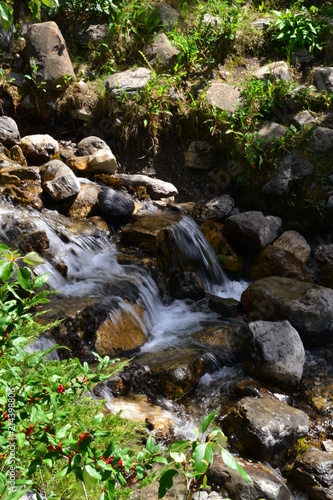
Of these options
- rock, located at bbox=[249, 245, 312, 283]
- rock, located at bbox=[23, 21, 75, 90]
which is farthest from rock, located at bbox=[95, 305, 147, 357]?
rock, located at bbox=[23, 21, 75, 90]

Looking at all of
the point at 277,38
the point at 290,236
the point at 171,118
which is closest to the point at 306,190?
the point at 290,236

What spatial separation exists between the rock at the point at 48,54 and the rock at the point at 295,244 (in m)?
4.33

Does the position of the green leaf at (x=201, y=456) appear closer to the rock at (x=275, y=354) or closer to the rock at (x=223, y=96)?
the rock at (x=275, y=354)

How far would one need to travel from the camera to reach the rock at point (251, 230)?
22.4 feet

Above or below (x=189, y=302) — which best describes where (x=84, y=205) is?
above

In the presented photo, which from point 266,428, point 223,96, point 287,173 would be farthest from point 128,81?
point 266,428

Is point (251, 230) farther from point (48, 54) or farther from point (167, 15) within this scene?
point (167, 15)

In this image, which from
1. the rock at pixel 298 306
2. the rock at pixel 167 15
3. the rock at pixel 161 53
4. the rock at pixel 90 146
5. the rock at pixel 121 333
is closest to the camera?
the rock at pixel 121 333

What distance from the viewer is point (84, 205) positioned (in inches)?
267

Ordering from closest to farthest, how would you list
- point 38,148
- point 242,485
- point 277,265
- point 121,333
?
point 242,485 → point 121,333 → point 277,265 → point 38,148

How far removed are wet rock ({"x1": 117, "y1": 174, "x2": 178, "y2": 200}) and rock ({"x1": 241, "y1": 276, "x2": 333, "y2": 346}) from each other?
2.41m

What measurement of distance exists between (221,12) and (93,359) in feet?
24.0

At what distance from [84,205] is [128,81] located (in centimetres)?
268

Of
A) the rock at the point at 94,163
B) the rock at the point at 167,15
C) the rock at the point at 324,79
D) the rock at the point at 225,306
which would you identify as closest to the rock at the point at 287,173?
the rock at the point at 324,79
